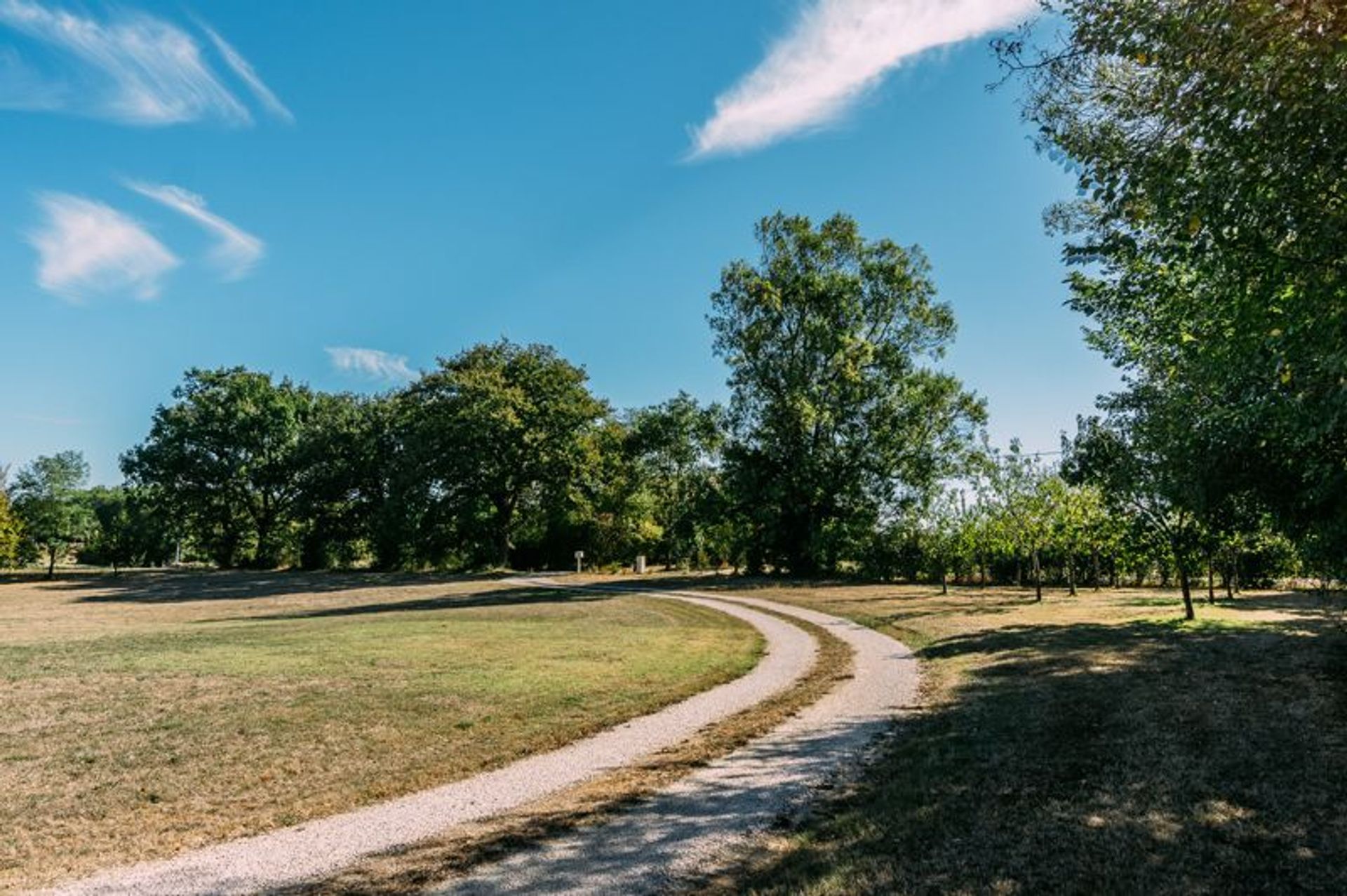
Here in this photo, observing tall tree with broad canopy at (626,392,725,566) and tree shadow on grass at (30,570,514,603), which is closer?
tree shadow on grass at (30,570,514,603)

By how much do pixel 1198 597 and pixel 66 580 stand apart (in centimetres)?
7142

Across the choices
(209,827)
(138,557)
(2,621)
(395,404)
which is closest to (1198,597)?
(209,827)

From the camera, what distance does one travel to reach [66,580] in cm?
5441

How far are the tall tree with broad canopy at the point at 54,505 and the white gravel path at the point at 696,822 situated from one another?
227 ft

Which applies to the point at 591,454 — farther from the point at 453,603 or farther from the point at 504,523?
the point at 453,603

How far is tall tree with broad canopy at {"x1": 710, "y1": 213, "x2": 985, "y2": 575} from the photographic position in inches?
1572

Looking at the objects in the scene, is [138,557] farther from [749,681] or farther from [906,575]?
[749,681]

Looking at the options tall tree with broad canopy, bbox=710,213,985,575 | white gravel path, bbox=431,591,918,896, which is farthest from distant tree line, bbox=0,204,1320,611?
white gravel path, bbox=431,591,918,896

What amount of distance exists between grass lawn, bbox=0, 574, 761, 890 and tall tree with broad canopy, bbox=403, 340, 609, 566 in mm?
25739

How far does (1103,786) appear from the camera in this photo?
6.84 m

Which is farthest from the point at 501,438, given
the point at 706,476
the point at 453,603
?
the point at 453,603

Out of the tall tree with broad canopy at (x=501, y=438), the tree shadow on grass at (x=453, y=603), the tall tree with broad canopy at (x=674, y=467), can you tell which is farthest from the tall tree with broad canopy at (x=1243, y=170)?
the tall tree with broad canopy at (x=501, y=438)

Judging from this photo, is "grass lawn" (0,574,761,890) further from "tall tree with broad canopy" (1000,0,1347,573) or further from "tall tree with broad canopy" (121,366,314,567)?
"tall tree with broad canopy" (121,366,314,567)

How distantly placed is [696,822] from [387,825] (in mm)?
2857
